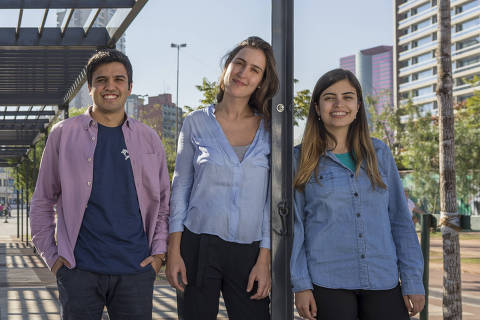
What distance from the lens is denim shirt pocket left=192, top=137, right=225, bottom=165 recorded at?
104 inches

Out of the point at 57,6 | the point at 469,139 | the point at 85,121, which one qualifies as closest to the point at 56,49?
the point at 57,6

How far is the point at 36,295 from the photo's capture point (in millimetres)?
9586

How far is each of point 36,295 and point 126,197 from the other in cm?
761

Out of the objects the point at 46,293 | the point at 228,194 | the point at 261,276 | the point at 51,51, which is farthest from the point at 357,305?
the point at 46,293

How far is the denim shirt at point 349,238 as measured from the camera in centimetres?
263

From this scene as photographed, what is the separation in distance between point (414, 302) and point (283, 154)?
1.05 m

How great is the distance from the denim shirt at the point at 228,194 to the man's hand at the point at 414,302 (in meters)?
0.67

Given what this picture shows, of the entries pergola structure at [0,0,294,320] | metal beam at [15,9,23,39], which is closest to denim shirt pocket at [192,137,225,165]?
pergola structure at [0,0,294,320]

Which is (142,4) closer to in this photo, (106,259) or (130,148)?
(130,148)

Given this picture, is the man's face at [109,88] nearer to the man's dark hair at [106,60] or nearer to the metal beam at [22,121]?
the man's dark hair at [106,60]

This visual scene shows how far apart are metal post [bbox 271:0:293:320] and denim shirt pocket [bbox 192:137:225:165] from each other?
0.56 meters

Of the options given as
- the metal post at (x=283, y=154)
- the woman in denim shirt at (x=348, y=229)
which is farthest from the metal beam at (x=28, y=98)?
the metal post at (x=283, y=154)

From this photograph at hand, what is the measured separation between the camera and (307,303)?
8.50 feet

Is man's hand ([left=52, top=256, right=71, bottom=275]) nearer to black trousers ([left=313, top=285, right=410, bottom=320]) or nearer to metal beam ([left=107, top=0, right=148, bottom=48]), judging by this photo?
black trousers ([left=313, top=285, right=410, bottom=320])
